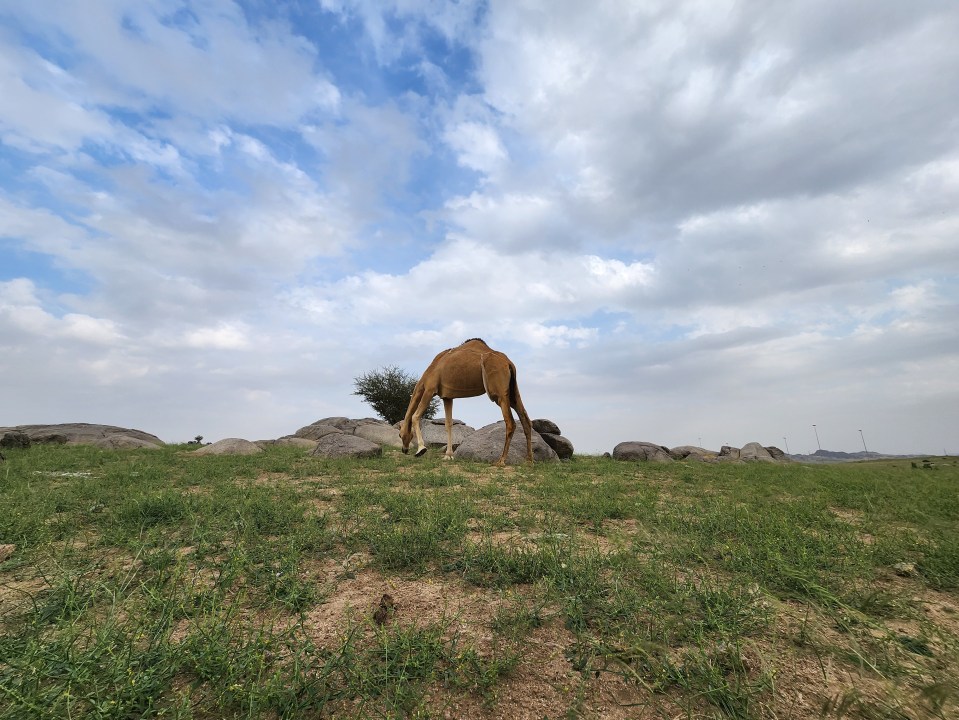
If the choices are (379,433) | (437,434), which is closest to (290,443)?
(379,433)

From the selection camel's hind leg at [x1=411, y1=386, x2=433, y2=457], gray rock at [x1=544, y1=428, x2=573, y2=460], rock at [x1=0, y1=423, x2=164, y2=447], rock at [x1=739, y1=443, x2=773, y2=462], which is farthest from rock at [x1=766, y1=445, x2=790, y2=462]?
rock at [x1=0, y1=423, x2=164, y2=447]

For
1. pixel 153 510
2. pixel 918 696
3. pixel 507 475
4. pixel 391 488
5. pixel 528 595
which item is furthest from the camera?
pixel 507 475

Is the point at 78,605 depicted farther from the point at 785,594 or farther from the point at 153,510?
the point at 785,594

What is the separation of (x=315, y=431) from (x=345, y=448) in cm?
1674

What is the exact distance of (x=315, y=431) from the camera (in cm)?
2969

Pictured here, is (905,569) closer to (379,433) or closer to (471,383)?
(471,383)

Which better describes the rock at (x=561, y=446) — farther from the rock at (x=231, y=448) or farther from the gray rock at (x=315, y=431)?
the gray rock at (x=315, y=431)

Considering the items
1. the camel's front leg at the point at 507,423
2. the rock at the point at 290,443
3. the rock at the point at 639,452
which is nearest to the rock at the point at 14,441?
the rock at the point at 290,443

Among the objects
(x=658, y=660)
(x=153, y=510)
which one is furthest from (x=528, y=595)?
(x=153, y=510)

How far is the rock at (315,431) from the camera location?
2905 cm

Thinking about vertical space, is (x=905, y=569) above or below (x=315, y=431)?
below

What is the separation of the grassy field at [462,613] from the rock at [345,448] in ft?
25.8

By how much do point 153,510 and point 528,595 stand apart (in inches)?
174

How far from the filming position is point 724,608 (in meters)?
3.16
